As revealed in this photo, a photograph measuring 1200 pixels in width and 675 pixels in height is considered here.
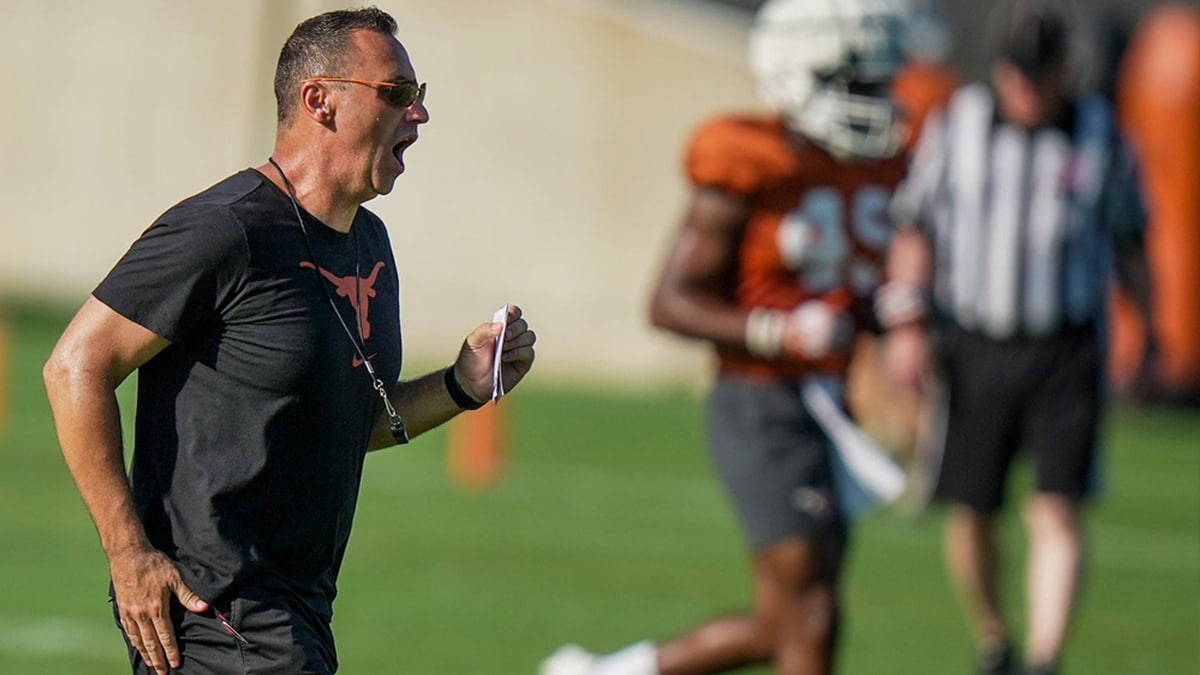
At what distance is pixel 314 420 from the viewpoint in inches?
150

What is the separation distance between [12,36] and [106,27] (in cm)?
112

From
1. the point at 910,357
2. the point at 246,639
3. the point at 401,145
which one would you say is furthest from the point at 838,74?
the point at 246,639

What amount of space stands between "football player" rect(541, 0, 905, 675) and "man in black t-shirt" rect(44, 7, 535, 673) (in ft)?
6.75

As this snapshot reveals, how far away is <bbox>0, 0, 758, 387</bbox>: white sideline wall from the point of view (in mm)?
21375

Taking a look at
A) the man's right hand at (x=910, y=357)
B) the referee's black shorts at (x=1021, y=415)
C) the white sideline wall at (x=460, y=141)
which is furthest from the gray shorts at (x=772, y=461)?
the white sideline wall at (x=460, y=141)

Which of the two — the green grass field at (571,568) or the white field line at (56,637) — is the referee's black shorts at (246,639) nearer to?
the green grass field at (571,568)

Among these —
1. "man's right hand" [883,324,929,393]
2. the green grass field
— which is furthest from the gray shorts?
the green grass field

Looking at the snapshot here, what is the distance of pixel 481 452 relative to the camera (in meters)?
13.0

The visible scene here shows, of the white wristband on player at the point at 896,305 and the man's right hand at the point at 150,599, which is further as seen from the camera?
the white wristband on player at the point at 896,305

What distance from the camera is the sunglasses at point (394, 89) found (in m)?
3.82

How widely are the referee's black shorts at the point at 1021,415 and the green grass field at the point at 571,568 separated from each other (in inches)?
31.0

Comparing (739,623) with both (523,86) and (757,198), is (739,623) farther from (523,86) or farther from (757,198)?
(523,86)

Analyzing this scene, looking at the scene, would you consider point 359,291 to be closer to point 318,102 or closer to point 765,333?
point 318,102

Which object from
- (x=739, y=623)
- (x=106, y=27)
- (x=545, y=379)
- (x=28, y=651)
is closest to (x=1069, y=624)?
(x=739, y=623)
